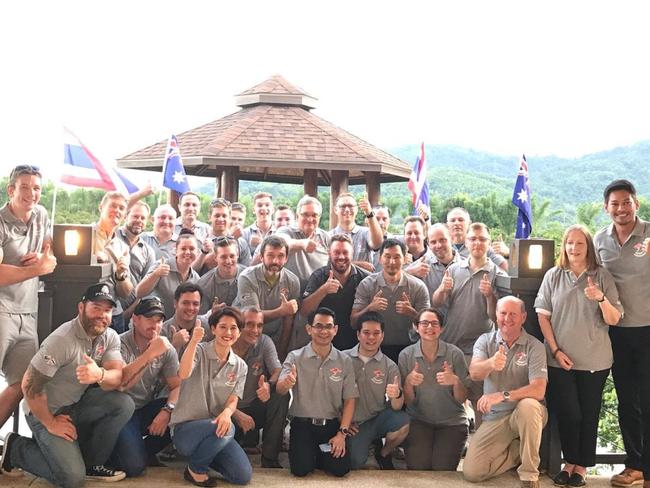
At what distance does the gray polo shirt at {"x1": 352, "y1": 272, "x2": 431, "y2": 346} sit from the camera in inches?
225

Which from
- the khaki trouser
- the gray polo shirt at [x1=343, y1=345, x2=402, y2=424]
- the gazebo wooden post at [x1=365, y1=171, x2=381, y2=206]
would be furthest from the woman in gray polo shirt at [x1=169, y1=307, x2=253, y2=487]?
the gazebo wooden post at [x1=365, y1=171, x2=381, y2=206]

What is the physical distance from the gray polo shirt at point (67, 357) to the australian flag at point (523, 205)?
3343mm

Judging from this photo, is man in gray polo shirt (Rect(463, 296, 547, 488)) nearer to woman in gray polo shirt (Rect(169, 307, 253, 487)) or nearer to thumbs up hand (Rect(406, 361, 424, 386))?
thumbs up hand (Rect(406, 361, 424, 386))

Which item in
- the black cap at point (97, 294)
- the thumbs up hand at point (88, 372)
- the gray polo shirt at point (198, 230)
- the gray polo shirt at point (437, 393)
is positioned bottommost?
the gray polo shirt at point (437, 393)

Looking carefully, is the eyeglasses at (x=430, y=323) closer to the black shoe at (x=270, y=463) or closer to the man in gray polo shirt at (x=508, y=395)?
the man in gray polo shirt at (x=508, y=395)

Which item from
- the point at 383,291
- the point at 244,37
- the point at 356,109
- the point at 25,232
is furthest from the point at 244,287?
the point at 356,109

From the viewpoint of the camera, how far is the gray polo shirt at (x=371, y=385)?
5262 millimetres

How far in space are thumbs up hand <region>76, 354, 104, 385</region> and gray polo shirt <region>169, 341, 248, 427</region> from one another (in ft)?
2.10

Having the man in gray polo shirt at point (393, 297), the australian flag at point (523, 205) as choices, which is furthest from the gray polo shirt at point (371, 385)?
the australian flag at point (523, 205)

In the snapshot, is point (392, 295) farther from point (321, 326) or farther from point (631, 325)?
point (631, 325)

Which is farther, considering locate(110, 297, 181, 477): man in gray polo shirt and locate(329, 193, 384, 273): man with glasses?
locate(329, 193, 384, 273): man with glasses

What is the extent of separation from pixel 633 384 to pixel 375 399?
73.1 inches

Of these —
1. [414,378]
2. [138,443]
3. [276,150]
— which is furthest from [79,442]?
[276,150]

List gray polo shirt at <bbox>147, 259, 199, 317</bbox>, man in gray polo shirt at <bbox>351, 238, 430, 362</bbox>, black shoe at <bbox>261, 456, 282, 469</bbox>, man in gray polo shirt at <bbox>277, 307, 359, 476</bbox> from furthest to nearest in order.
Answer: gray polo shirt at <bbox>147, 259, 199, 317</bbox> < man in gray polo shirt at <bbox>351, 238, 430, 362</bbox> < black shoe at <bbox>261, 456, 282, 469</bbox> < man in gray polo shirt at <bbox>277, 307, 359, 476</bbox>
